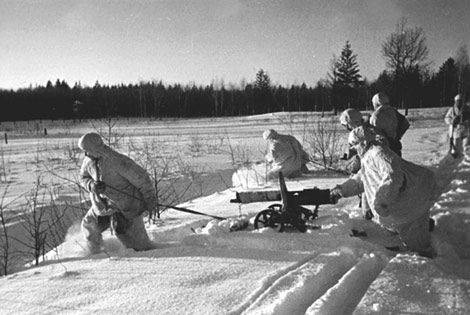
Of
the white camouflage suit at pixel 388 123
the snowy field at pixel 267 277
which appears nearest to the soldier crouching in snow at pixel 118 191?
the snowy field at pixel 267 277

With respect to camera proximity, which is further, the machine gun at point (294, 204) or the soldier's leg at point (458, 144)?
the soldier's leg at point (458, 144)

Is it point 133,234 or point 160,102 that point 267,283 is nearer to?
point 133,234

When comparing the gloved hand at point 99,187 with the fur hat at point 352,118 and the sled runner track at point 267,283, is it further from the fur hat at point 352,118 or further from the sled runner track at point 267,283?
the fur hat at point 352,118

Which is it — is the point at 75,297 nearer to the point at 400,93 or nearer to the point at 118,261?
the point at 118,261

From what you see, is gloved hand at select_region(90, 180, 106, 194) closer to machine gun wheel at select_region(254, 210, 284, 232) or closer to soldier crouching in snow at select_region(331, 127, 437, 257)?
machine gun wheel at select_region(254, 210, 284, 232)

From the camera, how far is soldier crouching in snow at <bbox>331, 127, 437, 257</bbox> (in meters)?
4.02

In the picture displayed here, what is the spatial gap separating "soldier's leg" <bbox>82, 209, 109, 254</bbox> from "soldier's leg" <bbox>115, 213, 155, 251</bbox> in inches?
11.0

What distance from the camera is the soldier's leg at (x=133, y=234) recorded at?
5.15 meters

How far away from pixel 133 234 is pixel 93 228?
1.86 ft

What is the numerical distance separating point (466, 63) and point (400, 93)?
33.8ft

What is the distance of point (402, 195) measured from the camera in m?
4.09

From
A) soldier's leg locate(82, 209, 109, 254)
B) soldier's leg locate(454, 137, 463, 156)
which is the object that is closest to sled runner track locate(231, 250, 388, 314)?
soldier's leg locate(82, 209, 109, 254)

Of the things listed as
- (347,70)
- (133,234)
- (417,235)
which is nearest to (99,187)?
(133,234)

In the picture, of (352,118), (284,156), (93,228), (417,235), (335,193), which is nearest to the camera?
(417,235)
